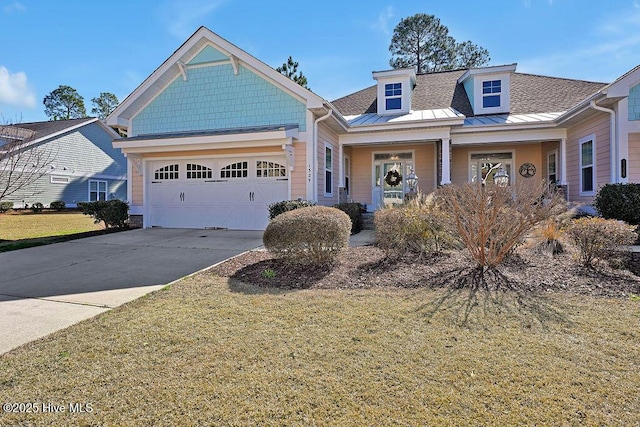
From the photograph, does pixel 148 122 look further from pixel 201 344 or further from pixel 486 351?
pixel 486 351

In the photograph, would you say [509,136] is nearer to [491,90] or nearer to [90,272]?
[491,90]

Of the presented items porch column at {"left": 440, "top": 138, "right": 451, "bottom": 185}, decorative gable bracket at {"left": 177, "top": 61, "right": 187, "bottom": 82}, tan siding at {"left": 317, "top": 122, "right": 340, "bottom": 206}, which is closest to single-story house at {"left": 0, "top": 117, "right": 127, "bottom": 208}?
decorative gable bracket at {"left": 177, "top": 61, "right": 187, "bottom": 82}

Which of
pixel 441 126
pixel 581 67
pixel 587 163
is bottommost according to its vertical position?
pixel 587 163

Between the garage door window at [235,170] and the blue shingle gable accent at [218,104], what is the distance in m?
1.34

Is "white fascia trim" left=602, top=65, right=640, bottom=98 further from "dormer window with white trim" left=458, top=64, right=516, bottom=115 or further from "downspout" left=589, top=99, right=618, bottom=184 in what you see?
"dormer window with white trim" left=458, top=64, right=516, bottom=115

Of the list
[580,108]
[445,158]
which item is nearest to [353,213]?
[445,158]

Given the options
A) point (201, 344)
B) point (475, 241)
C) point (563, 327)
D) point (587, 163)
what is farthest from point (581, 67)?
point (201, 344)

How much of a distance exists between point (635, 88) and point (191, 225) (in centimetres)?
1413

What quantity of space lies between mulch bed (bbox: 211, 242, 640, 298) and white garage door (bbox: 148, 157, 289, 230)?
4977mm

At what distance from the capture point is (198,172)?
1233 centimetres

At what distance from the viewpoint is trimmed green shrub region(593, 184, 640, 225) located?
836 centimetres

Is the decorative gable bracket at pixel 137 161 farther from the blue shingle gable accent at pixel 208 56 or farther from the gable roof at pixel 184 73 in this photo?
the blue shingle gable accent at pixel 208 56

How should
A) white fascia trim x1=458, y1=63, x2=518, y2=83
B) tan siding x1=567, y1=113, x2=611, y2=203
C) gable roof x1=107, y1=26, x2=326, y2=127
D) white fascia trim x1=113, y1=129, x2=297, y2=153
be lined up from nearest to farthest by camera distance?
1. tan siding x1=567, y1=113, x2=611, y2=203
2. white fascia trim x1=113, y1=129, x2=297, y2=153
3. gable roof x1=107, y1=26, x2=326, y2=127
4. white fascia trim x1=458, y1=63, x2=518, y2=83

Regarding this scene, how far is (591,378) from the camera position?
101 inches
